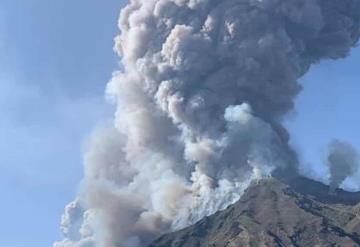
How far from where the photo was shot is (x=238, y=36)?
108 m

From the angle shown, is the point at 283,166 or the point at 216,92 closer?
the point at 216,92

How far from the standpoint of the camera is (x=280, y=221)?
112312 mm

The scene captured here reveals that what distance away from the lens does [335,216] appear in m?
117

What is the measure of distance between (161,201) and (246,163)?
15076mm

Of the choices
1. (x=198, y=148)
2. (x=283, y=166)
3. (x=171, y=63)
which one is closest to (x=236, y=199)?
(x=283, y=166)

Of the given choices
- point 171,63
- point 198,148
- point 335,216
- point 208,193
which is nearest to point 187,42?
point 171,63

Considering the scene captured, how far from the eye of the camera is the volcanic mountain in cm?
10531

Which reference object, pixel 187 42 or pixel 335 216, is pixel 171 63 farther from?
pixel 335 216

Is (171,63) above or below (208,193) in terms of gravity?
above

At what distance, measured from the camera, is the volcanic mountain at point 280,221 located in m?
105

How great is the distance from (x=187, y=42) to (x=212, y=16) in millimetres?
6212

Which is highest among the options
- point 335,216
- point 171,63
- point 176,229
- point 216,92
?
point 171,63

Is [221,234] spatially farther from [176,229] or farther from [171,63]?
[171,63]

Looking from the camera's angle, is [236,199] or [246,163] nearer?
[246,163]
